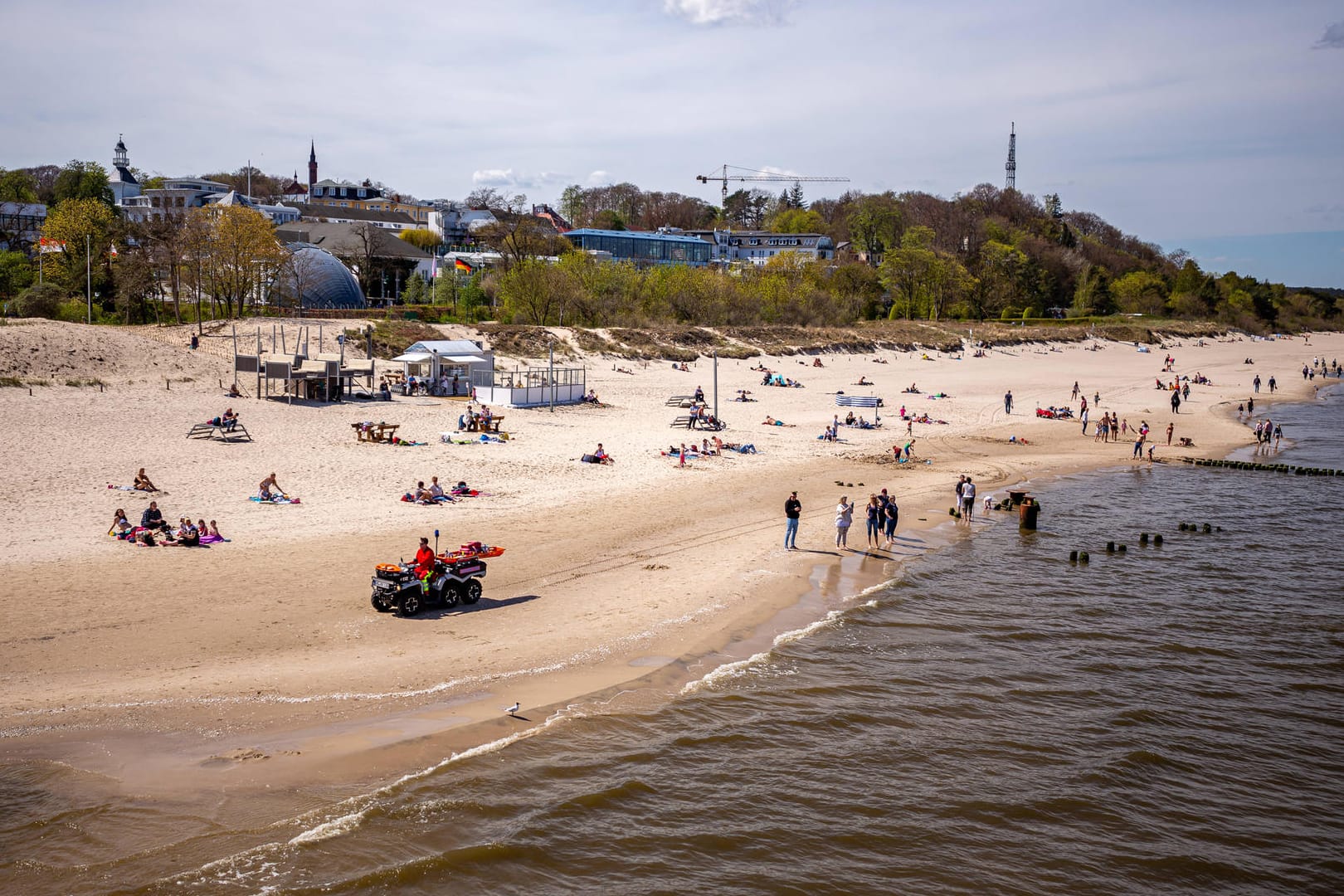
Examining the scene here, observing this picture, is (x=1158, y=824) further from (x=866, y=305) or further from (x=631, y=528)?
(x=866, y=305)

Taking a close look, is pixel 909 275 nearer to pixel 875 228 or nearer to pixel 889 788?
pixel 875 228

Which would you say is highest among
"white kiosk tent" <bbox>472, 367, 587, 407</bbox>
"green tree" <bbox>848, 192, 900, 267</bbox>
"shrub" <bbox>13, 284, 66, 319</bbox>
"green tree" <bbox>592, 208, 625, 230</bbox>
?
"green tree" <bbox>592, 208, 625, 230</bbox>

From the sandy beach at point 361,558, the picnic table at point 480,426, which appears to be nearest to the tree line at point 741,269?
the sandy beach at point 361,558

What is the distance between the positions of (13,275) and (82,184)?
1575 inches

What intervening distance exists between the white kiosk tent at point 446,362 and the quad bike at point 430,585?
953 inches

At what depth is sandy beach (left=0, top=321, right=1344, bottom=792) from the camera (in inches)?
452

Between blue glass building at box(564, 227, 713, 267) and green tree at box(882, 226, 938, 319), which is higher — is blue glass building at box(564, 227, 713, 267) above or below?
above

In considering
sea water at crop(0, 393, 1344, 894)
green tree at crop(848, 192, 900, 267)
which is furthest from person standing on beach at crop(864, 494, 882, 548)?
green tree at crop(848, 192, 900, 267)

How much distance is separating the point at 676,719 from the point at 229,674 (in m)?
6.13

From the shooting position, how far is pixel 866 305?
96.6 m

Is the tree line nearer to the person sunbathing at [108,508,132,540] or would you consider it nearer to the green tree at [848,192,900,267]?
the green tree at [848,192,900,267]

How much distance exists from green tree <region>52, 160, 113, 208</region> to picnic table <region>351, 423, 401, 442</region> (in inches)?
2895

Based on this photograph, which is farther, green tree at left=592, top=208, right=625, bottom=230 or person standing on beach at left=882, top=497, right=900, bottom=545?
green tree at left=592, top=208, right=625, bottom=230

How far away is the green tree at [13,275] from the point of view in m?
53.5
